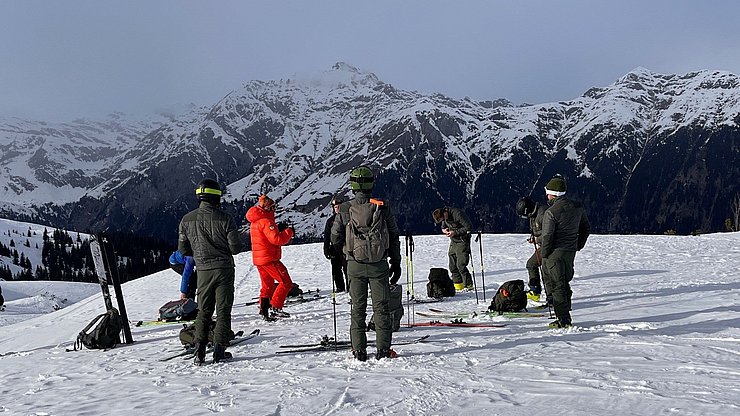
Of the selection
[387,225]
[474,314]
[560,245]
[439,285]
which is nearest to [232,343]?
[387,225]

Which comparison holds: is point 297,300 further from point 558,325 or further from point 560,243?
point 560,243

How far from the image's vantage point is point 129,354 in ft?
28.6

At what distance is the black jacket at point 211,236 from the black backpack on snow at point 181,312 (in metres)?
4.32

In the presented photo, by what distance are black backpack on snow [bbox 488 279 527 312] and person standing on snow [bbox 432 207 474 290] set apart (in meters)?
3.28

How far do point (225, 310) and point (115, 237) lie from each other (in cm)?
21104

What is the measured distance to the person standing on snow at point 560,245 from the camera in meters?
8.88

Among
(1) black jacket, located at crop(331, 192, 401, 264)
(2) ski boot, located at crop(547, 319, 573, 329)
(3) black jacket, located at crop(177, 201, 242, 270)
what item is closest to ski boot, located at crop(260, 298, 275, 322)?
(3) black jacket, located at crop(177, 201, 242, 270)

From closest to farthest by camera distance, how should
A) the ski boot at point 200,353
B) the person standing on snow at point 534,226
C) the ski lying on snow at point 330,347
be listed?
the ski boot at point 200,353 < the ski lying on snow at point 330,347 < the person standing on snow at point 534,226

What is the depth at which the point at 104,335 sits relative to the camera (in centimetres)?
937

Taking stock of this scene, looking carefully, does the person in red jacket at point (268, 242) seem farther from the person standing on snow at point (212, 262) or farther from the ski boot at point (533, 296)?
the ski boot at point (533, 296)

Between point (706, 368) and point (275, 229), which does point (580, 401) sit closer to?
point (706, 368)

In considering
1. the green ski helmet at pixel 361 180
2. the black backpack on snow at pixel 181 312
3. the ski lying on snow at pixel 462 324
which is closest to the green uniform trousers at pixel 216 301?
the green ski helmet at pixel 361 180

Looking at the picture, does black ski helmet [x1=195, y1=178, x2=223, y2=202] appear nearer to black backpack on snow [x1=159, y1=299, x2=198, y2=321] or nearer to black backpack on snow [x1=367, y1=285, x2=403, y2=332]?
black backpack on snow [x1=367, y1=285, x2=403, y2=332]

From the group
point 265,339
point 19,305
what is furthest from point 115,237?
point 265,339
